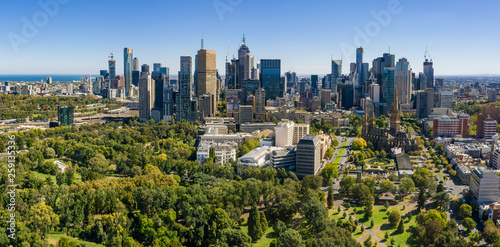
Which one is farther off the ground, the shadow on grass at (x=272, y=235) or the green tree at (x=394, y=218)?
the green tree at (x=394, y=218)

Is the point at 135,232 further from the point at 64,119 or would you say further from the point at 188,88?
the point at 188,88

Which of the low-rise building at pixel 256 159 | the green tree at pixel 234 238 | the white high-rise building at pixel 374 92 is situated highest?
the white high-rise building at pixel 374 92

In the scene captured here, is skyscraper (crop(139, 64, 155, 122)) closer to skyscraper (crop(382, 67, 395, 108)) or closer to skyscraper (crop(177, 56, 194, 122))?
skyscraper (crop(177, 56, 194, 122))

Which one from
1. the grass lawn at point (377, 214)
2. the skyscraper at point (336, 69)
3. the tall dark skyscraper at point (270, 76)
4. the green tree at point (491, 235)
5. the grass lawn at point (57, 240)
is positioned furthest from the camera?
the skyscraper at point (336, 69)

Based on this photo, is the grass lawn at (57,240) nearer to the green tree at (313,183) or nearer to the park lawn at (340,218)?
the park lawn at (340,218)

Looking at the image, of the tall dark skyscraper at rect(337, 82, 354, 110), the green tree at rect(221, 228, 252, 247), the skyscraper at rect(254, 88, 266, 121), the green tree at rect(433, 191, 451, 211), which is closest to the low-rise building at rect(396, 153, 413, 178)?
the green tree at rect(433, 191, 451, 211)

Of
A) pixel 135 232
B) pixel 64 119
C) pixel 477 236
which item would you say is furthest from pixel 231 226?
pixel 64 119

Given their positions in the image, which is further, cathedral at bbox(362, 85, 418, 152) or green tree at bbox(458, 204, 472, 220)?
cathedral at bbox(362, 85, 418, 152)

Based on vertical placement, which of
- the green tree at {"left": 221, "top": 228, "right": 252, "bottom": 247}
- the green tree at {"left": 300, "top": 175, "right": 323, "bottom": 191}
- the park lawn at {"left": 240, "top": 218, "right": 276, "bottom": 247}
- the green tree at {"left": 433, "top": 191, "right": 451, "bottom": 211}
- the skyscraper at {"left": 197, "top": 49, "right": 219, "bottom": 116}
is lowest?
the park lawn at {"left": 240, "top": 218, "right": 276, "bottom": 247}

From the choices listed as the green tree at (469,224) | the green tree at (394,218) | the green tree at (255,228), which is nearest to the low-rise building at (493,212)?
the green tree at (469,224)
